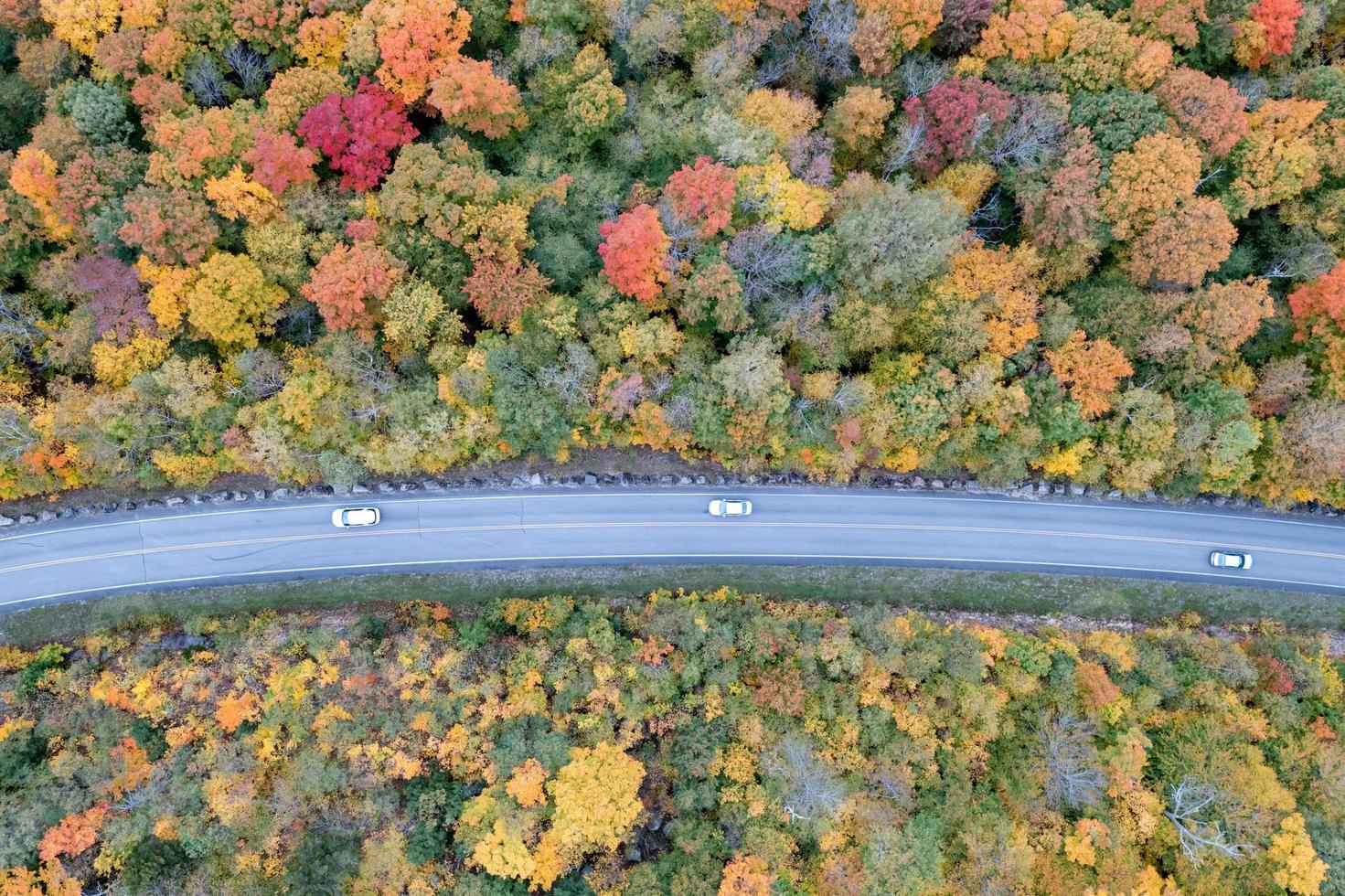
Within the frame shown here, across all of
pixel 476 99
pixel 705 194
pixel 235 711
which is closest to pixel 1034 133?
pixel 705 194

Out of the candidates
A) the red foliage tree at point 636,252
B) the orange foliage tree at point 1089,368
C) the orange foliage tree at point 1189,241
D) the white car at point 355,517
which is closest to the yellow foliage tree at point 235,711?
the white car at point 355,517

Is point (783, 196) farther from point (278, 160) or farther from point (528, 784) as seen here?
point (528, 784)

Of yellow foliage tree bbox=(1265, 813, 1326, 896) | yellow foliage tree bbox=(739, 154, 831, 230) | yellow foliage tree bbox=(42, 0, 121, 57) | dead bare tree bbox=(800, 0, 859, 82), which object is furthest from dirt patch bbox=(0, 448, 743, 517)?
yellow foliage tree bbox=(1265, 813, 1326, 896)

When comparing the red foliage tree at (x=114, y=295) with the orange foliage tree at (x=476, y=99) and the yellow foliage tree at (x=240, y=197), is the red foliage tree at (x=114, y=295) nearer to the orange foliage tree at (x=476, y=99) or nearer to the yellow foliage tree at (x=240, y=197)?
the yellow foliage tree at (x=240, y=197)

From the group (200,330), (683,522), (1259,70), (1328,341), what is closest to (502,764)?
(683,522)

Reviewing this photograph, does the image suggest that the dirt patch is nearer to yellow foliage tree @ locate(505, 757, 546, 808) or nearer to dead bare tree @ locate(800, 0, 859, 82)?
yellow foliage tree @ locate(505, 757, 546, 808)

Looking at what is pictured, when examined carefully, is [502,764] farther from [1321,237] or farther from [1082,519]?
[1321,237]
